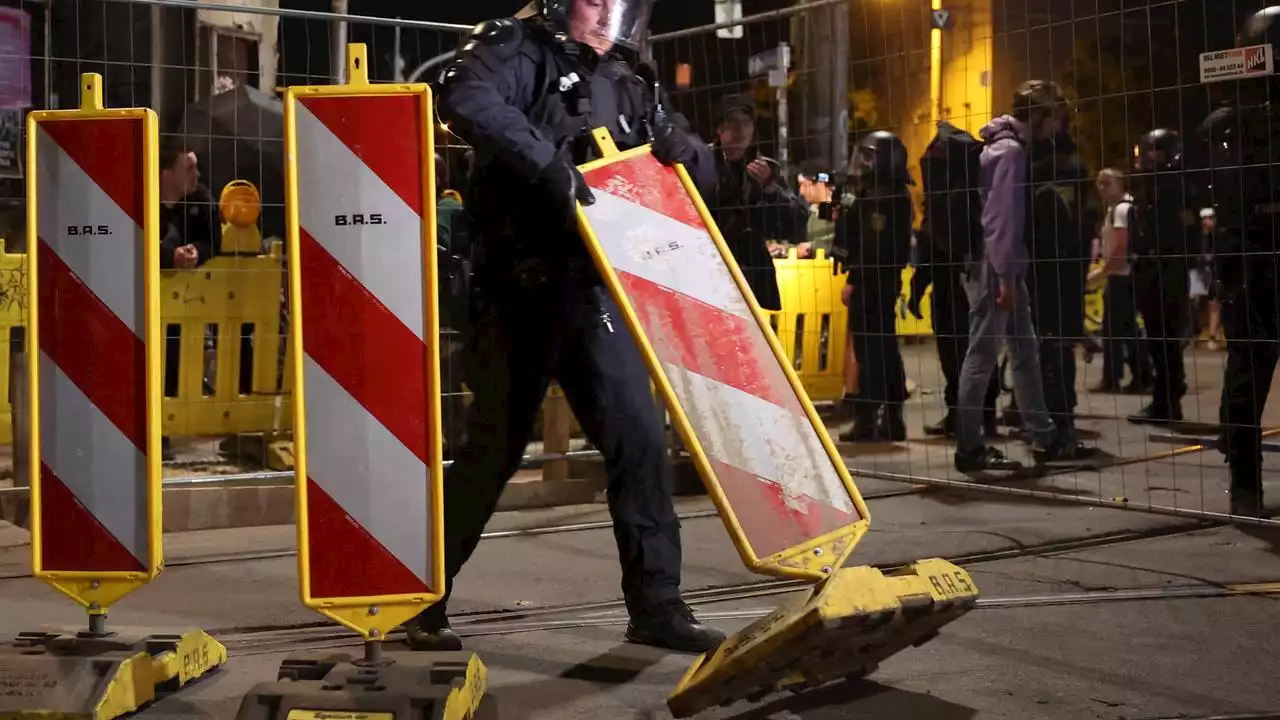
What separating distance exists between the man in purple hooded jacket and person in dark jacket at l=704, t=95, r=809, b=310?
974 millimetres

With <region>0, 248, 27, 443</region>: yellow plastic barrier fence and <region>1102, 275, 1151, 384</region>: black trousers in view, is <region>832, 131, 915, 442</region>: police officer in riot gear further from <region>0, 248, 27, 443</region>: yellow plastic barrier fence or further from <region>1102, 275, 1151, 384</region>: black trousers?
<region>0, 248, 27, 443</region>: yellow plastic barrier fence

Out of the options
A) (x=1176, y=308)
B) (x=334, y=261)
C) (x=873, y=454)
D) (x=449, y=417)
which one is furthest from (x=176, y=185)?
(x=1176, y=308)

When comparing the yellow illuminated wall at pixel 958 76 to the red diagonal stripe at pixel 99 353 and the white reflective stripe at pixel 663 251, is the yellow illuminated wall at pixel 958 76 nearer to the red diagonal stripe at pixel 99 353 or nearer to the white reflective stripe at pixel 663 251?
the white reflective stripe at pixel 663 251

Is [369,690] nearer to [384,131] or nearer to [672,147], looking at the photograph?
[384,131]

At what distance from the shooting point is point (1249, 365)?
5660 millimetres

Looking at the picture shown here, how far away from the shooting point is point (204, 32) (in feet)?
22.0

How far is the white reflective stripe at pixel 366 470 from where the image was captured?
2.84 m

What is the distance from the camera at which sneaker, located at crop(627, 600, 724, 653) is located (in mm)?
3842

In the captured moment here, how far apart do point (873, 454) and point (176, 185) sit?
3629 mm

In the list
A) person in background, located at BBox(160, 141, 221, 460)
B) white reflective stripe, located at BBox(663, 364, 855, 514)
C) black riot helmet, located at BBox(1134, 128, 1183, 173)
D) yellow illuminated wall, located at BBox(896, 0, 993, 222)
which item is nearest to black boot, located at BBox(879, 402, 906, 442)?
yellow illuminated wall, located at BBox(896, 0, 993, 222)

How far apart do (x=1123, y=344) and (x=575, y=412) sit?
4249 mm

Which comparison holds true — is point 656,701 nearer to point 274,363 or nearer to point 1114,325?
point 274,363

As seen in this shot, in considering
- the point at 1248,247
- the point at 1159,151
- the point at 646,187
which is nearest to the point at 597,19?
the point at 646,187

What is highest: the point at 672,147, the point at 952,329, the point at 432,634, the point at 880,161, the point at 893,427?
the point at 880,161
